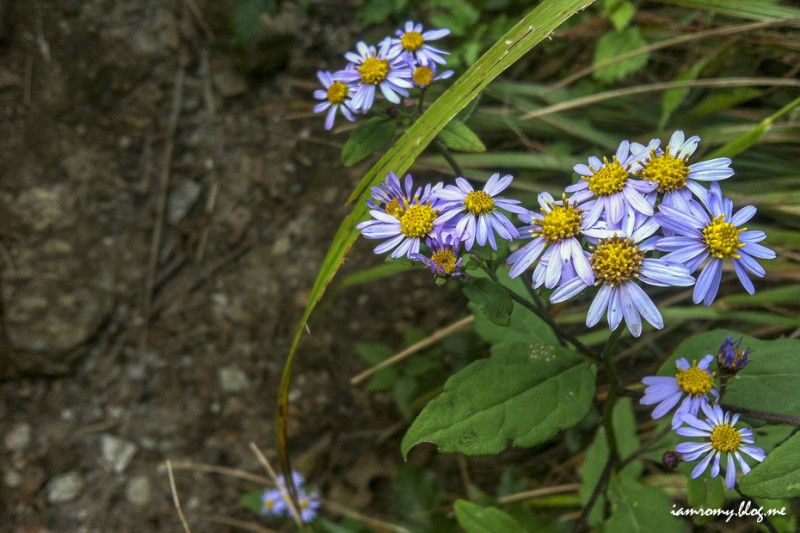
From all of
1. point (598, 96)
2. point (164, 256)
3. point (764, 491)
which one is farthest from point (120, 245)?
point (764, 491)

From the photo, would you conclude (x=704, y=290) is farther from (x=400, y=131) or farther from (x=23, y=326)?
(x=23, y=326)

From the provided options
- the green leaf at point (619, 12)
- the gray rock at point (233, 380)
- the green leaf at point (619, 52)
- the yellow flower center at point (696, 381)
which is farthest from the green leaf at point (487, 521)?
the green leaf at point (619, 12)

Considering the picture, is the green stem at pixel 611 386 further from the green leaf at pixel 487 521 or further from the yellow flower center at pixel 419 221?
the yellow flower center at pixel 419 221

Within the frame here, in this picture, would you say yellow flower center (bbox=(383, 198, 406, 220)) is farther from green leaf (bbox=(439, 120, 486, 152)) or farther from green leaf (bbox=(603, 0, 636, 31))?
green leaf (bbox=(603, 0, 636, 31))

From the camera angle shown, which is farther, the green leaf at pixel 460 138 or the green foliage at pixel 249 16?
the green foliage at pixel 249 16

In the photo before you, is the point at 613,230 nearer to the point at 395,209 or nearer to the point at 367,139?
the point at 395,209

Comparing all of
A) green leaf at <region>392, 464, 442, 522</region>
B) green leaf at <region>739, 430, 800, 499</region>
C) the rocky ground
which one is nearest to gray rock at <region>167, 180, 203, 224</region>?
the rocky ground
